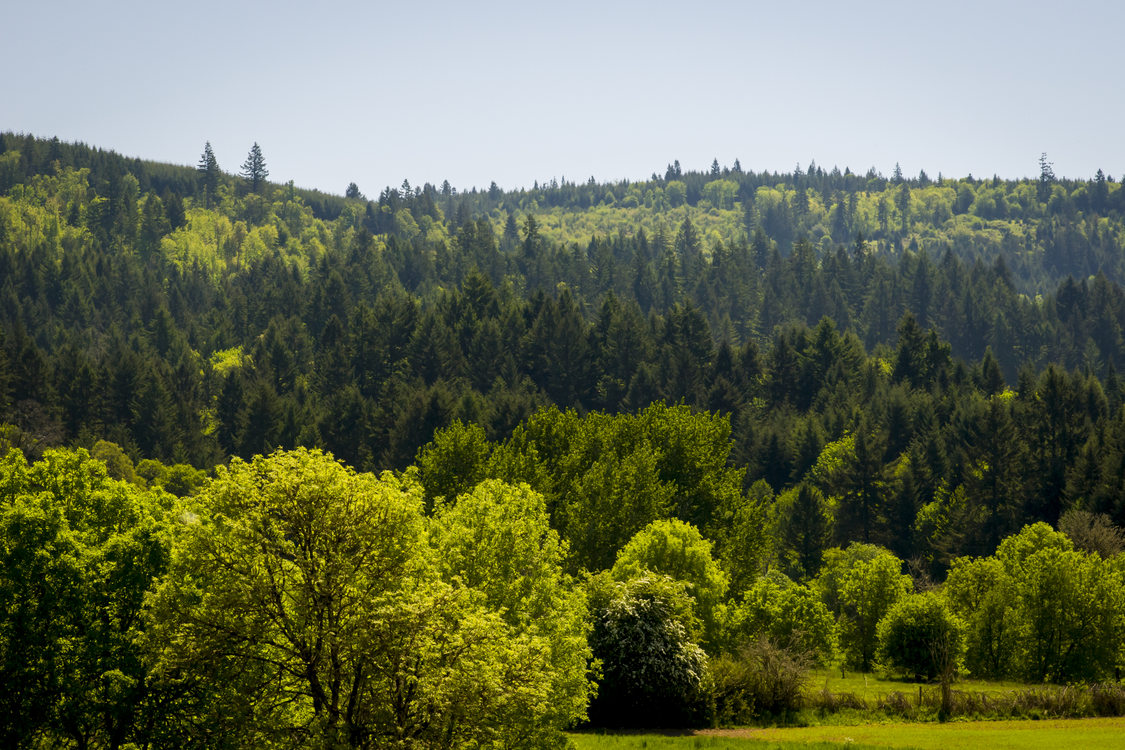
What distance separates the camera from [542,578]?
41.6 m

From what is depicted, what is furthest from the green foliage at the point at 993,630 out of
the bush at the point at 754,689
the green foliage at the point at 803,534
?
the green foliage at the point at 803,534

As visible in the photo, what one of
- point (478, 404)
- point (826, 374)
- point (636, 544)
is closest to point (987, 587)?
point (636, 544)

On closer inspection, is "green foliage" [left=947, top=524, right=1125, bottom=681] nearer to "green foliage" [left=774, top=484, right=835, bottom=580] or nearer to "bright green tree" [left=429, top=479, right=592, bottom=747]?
"bright green tree" [left=429, top=479, right=592, bottom=747]

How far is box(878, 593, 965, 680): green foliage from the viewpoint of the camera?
59844mm

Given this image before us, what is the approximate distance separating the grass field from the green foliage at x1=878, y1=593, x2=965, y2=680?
528 inches

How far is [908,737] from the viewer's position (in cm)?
4341

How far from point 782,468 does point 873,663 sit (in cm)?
6065

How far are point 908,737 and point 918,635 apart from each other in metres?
17.9

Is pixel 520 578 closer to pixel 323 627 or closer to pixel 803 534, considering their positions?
pixel 323 627

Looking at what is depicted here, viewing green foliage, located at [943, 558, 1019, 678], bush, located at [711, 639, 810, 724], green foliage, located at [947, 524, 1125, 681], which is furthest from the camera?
green foliage, located at [943, 558, 1019, 678]

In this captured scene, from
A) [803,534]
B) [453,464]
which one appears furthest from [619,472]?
[803,534]

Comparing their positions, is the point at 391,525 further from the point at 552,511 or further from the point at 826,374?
the point at 826,374

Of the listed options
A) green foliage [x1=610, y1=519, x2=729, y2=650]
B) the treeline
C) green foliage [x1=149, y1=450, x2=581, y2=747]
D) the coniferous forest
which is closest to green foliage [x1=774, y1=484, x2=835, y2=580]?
the coniferous forest

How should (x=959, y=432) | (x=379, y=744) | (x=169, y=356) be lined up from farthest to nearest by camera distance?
(x=169, y=356) → (x=959, y=432) → (x=379, y=744)
